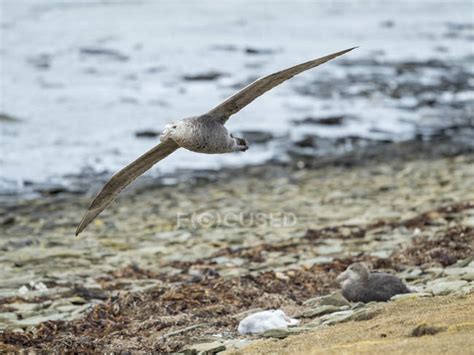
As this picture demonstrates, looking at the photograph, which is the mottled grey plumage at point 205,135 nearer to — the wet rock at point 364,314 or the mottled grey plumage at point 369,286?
the mottled grey plumage at point 369,286

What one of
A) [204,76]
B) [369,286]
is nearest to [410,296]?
[369,286]

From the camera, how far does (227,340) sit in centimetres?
673

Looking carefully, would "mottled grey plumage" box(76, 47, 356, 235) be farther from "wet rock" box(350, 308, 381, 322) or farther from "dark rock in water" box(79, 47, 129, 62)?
"dark rock in water" box(79, 47, 129, 62)

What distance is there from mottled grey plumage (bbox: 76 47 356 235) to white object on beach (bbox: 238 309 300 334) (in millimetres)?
1401

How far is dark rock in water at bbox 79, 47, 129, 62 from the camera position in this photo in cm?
2625

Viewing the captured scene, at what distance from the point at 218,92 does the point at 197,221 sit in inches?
400

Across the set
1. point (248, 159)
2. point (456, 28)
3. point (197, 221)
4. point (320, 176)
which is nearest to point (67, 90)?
point (248, 159)

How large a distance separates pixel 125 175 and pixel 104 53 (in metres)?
18.9

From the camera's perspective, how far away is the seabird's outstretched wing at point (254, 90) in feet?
23.5

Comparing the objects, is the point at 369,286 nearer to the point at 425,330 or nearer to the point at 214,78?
the point at 425,330

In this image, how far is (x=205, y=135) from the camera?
749 cm

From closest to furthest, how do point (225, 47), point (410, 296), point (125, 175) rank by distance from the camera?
point (410, 296), point (125, 175), point (225, 47)

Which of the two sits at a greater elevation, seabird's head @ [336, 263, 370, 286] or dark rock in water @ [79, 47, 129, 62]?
seabird's head @ [336, 263, 370, 286]

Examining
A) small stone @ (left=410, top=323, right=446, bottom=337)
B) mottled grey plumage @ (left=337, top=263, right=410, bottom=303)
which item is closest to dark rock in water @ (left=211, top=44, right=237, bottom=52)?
mottled grey plumage @ (left=337, top=263, right=410, bottom=303)
